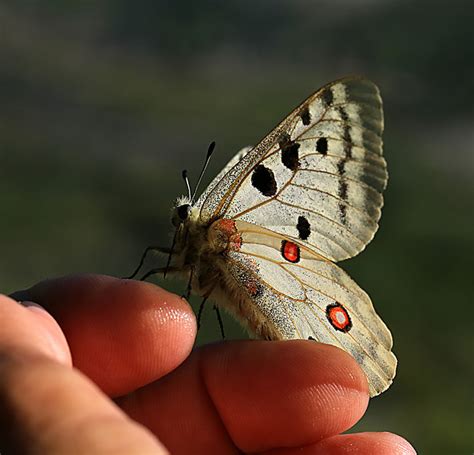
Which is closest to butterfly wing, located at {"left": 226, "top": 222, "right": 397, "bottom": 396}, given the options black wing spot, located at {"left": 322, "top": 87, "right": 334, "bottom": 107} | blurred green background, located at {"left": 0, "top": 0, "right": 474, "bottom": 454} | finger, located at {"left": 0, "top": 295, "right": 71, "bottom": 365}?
black wing spot, located at {"left": 322, "top": 87, "right": 334, "bottom": 107}

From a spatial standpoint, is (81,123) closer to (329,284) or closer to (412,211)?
(412,211)

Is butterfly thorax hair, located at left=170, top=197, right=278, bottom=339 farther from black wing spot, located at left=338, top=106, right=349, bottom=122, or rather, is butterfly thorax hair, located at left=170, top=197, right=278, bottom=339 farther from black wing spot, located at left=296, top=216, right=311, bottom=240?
black wing spot, located at left=338, top=106, right=349, bottom=122

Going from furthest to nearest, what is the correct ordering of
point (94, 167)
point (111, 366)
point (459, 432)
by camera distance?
point (94, 167) < point (459, 432) < point (111, 366)

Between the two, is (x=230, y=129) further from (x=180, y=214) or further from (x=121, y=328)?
(x=121, y=328)

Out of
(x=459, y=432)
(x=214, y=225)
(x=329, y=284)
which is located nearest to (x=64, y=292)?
(x=214, y=225)

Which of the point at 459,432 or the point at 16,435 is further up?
the point at 16,435

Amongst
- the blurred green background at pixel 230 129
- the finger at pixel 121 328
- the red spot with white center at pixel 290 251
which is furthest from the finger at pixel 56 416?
the blurred green background at pixel 230 129
